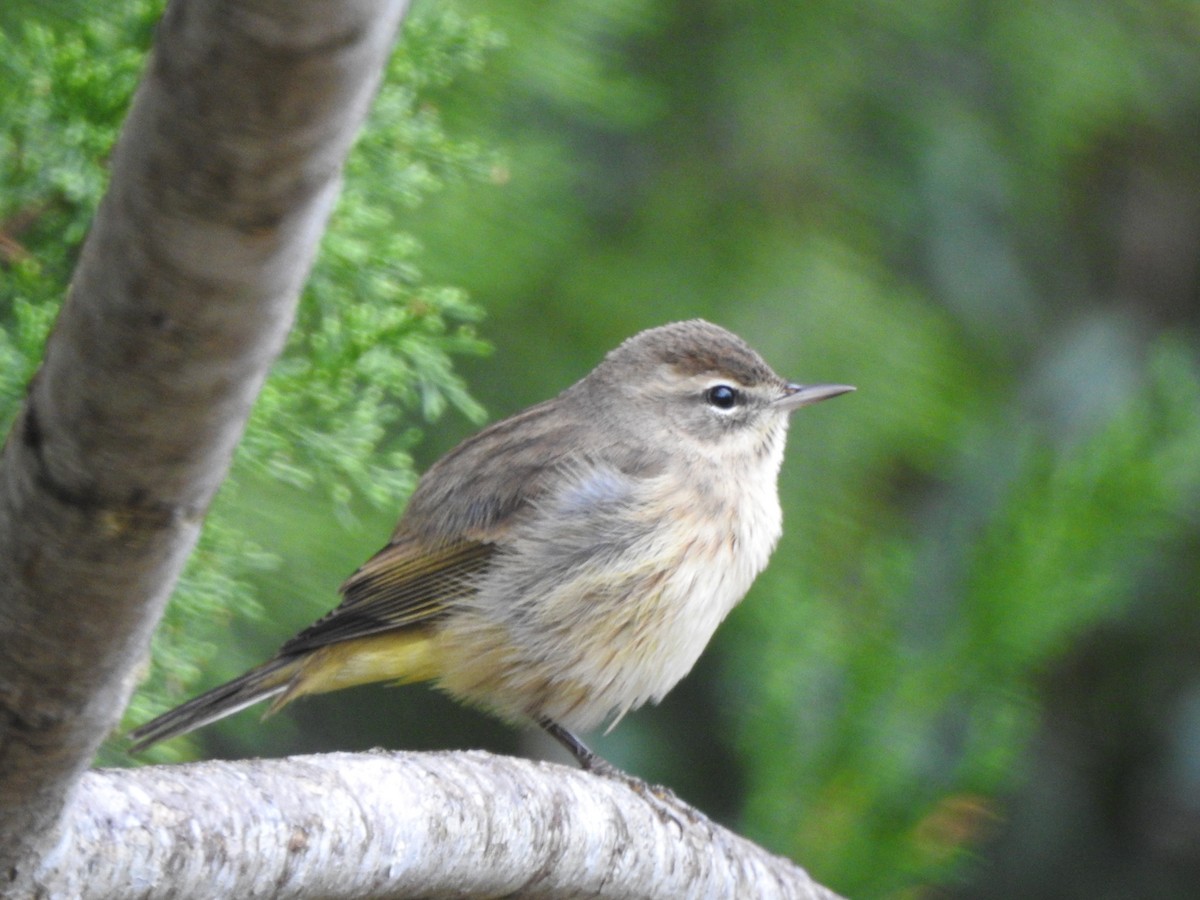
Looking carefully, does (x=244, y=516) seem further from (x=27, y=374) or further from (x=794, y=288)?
(x=794, y=288)

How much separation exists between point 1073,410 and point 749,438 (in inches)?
67.8

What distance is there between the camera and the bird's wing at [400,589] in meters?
3.34

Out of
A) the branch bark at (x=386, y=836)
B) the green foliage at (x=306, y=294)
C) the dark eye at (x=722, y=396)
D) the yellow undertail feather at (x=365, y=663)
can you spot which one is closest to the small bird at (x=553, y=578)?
the yellow undertail feather at (x=365, y=663)

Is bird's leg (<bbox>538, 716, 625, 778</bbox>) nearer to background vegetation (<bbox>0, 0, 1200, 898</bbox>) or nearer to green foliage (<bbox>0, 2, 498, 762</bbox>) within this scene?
background vegetation (<bbox>0, 0, 1200, 898</bbox>)

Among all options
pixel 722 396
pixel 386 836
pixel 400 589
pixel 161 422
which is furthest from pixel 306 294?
pixel 161 422

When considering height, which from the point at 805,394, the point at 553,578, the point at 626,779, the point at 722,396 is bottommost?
the point at 626,779

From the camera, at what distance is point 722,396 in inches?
154

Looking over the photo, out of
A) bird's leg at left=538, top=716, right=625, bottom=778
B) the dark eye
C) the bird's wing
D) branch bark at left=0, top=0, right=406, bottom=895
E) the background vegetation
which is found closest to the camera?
branch bark at left=0, top=0, right=406, bottom=895

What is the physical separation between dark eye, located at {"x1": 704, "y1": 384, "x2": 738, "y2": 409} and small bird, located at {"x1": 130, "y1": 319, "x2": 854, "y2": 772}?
0.46ft

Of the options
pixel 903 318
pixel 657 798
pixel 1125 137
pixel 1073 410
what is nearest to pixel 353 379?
pixel 657 798

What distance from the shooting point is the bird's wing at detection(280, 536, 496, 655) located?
334 cm

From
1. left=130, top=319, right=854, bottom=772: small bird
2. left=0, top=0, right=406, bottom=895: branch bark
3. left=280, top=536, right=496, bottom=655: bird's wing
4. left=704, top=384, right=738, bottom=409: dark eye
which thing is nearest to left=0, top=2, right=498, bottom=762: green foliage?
left=280, top=536, right=496, bottom=655: bird's wing

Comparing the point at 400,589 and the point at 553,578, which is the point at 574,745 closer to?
the point at 553,578

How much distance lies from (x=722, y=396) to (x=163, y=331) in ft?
9.25
